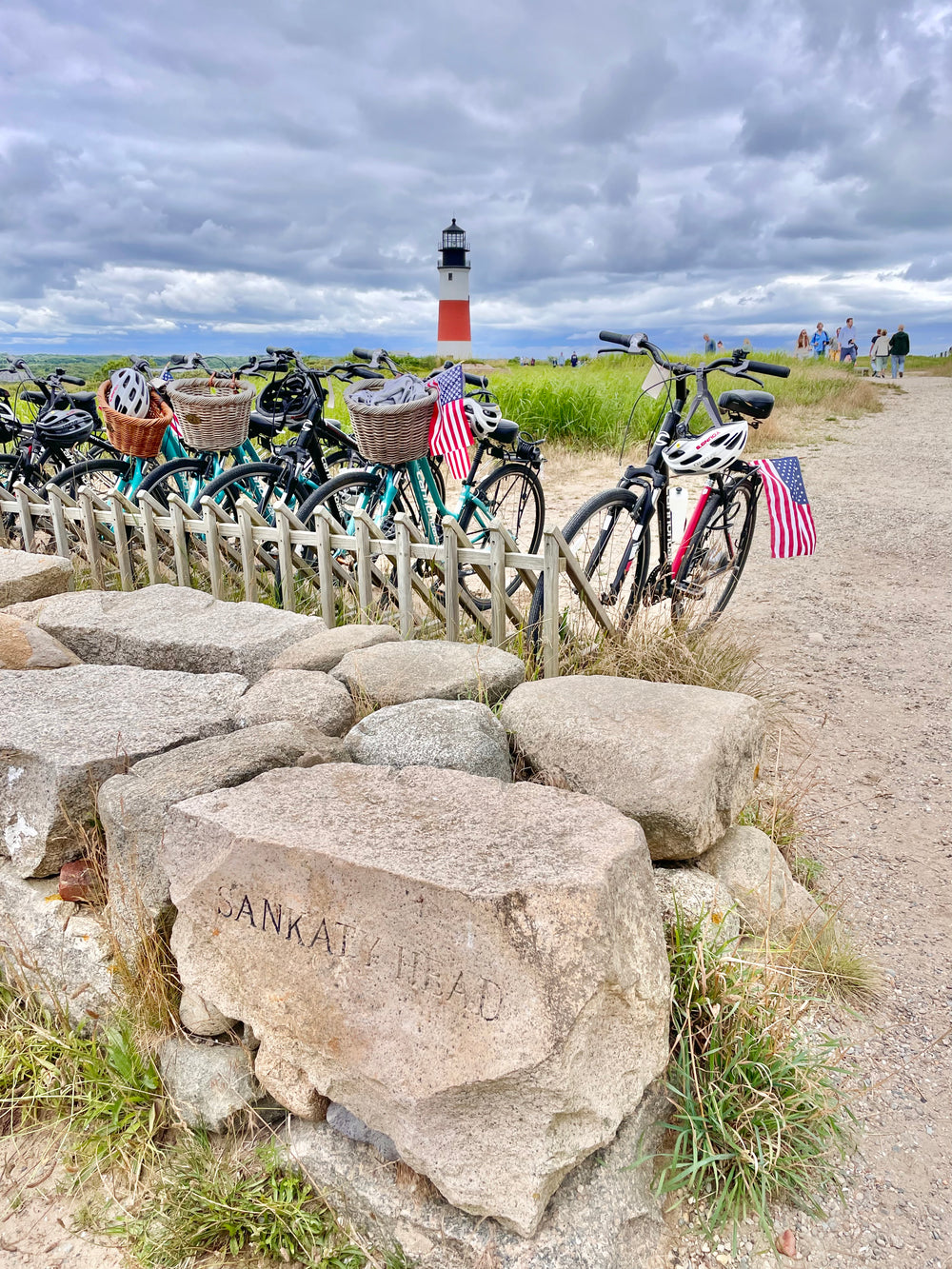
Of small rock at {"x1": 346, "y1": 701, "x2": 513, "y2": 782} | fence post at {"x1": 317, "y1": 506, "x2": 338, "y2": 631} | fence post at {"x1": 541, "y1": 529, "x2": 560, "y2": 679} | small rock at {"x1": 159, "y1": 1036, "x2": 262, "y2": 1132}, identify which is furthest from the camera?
fence post at {"x1": 317, "y1": 506, "x2": 338, "y2": 631}

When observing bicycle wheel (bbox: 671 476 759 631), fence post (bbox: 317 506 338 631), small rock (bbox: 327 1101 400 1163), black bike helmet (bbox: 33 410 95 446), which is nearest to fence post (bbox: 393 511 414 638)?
fence post (bbox: 317 506 338 631)

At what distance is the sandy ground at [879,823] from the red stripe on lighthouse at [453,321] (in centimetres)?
2821

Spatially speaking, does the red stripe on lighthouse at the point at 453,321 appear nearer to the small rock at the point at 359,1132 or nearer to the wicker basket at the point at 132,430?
the wicker basket at the point at 132,430

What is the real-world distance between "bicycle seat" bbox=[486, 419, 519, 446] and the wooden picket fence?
1.02 meters

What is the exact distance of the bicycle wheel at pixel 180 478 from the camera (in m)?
5.72

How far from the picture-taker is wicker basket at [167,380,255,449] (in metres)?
5.39

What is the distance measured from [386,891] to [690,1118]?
3.01 feet

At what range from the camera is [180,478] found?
6352 mm

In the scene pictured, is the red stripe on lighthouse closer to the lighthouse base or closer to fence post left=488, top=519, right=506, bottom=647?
the lighthouse base

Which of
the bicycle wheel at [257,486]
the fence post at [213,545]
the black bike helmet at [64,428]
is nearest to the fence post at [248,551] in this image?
the fence post at [213,545]

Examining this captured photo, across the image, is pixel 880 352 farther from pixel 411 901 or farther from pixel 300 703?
pixel 411 901

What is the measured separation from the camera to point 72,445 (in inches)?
279

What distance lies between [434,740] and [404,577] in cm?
163

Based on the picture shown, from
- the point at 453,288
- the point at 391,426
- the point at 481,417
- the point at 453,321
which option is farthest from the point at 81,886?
the point at 453,288
